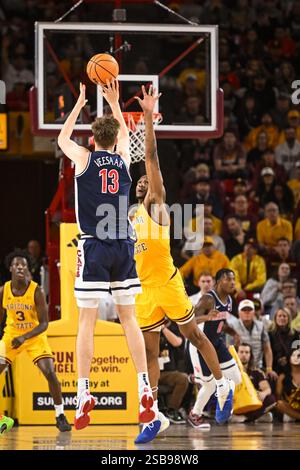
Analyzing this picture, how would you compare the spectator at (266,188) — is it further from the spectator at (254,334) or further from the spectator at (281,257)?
the spectator at (254,334)

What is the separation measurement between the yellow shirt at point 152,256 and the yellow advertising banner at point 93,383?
305 centimetres

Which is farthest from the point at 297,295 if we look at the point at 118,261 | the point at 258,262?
the point at 118,261

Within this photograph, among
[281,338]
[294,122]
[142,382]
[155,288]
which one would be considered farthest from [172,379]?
[294,122]

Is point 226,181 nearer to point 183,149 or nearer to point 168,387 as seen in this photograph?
point 183,149

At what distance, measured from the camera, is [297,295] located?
15891mm

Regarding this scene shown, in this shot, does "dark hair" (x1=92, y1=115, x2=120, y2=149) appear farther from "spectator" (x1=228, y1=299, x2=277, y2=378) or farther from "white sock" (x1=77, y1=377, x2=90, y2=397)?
"spectator" (x1=228, y1=299, x2=277, y2=378)

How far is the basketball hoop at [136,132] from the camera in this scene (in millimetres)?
12039

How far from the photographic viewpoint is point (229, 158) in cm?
1791

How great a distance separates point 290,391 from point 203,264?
238cm

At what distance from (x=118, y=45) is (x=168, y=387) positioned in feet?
13.1

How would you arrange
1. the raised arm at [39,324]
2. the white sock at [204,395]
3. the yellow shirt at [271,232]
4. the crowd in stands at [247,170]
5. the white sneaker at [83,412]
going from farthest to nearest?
the yellow shirt at [271,232]
the crowd in stands at [247,170]
the white sock at [204,395]
the raised arm at [39,324]
the white sneaker at [83,412]

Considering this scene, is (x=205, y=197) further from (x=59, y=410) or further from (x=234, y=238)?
(x=59, y=410)

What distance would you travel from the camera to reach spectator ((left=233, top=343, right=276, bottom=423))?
540 inches

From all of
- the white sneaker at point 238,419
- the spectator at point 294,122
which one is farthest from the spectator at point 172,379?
the spectator at point 294,122
